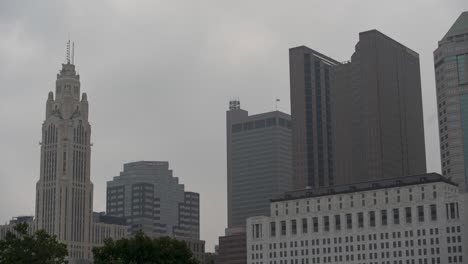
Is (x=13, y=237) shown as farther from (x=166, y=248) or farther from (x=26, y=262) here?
(x=166, y=248)

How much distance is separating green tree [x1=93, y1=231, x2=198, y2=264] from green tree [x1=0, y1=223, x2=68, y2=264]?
27.3 m

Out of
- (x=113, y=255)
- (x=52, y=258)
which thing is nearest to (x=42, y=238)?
(x=52, y=258)

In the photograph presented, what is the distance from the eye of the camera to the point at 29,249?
130875 mm

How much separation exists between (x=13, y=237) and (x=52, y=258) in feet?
Result: 21.1

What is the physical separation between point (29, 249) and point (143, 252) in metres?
33.2

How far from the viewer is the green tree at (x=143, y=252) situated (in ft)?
526

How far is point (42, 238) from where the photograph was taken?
13200cm

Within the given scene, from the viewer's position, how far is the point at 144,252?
161 meters

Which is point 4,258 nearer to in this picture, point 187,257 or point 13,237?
point 13,237

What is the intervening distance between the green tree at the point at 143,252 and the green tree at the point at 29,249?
27251 millimetres

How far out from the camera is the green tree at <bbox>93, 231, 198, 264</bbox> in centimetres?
16025

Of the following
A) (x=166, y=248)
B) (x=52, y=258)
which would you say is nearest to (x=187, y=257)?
(x=166, y=248)

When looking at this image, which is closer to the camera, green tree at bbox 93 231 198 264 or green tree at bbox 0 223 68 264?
green tree at bbox 0 223 68 264

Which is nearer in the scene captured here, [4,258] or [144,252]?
[4,258]
